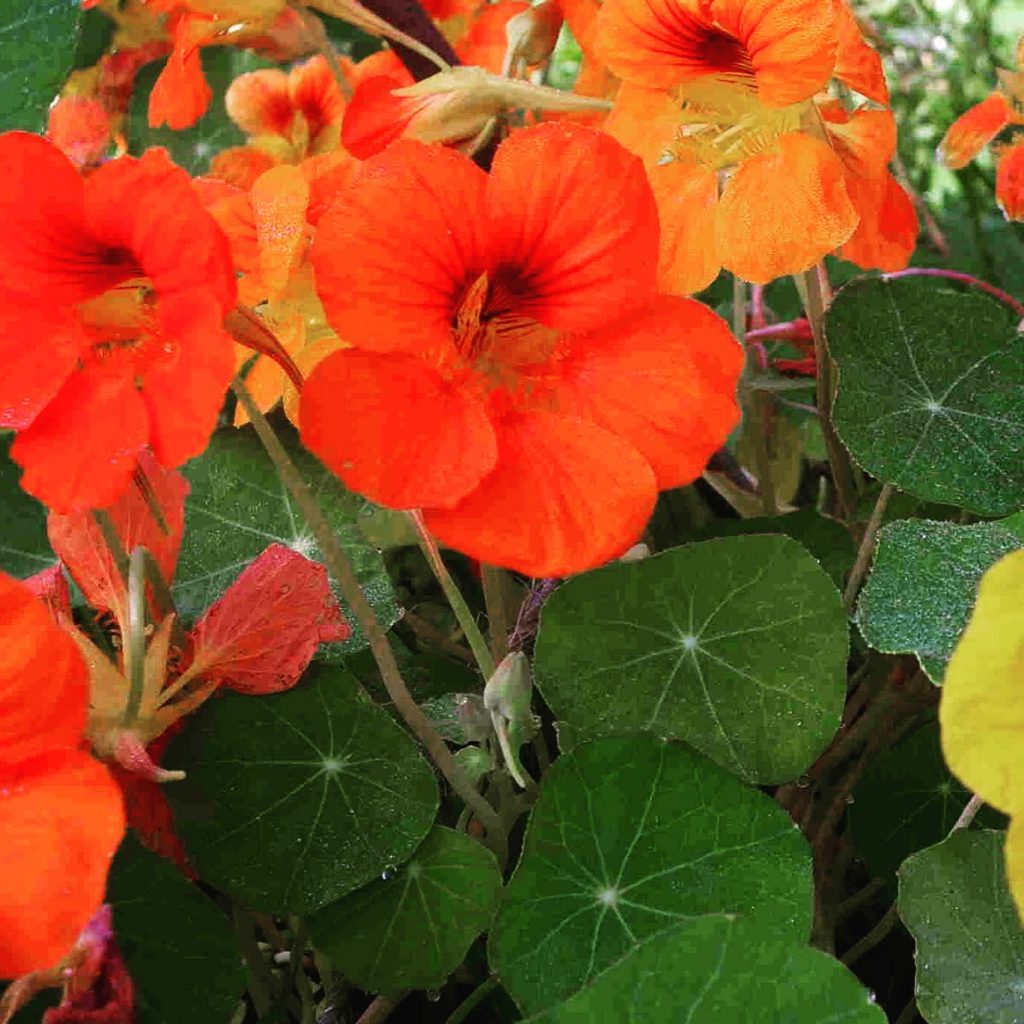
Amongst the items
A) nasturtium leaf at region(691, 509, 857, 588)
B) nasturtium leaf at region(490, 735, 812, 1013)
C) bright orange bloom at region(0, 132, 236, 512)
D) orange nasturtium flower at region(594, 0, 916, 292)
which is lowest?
nasturtium leaf at region(691, 509, 857, 588)

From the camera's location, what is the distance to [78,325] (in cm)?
51

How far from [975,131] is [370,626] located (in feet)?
1.96

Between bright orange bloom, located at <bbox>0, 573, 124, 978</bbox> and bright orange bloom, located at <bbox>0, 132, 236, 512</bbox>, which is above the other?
bright orange bloom, located at <bbox>0, 132, 236, 512</bbox>

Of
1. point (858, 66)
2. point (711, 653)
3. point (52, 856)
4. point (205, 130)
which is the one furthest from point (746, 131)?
point (205, 130)

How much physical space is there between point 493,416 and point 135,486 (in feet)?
0.64

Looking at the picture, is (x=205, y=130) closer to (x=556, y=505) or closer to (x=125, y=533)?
(x=125, y=533)

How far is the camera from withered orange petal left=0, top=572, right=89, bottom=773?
448 millimetres

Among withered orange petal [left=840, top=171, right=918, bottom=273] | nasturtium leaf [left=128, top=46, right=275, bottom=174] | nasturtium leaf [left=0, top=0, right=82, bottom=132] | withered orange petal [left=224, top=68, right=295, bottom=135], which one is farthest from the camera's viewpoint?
nasturtium leaf [left=128, top=46, right=275, bottom=174]

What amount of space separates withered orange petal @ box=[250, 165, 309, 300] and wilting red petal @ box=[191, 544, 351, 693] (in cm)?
14

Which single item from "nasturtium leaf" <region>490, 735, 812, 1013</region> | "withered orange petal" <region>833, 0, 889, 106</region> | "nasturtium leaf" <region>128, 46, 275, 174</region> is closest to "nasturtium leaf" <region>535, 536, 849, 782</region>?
"nasturtium leaf" <region>490, 735, 812, 1013</region>

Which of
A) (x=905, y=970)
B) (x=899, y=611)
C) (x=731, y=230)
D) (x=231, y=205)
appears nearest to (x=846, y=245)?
→ (x=731, y=230)

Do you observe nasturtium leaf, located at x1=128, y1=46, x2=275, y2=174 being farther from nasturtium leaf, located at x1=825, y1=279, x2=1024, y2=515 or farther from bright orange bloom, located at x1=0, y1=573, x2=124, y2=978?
bright orange bloom, located at x1=0, y1=573, x2=124, y2=978

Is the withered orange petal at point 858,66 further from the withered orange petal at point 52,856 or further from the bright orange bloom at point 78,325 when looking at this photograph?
the withered orange petal at point 52,856

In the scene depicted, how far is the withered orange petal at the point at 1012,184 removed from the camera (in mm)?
801
